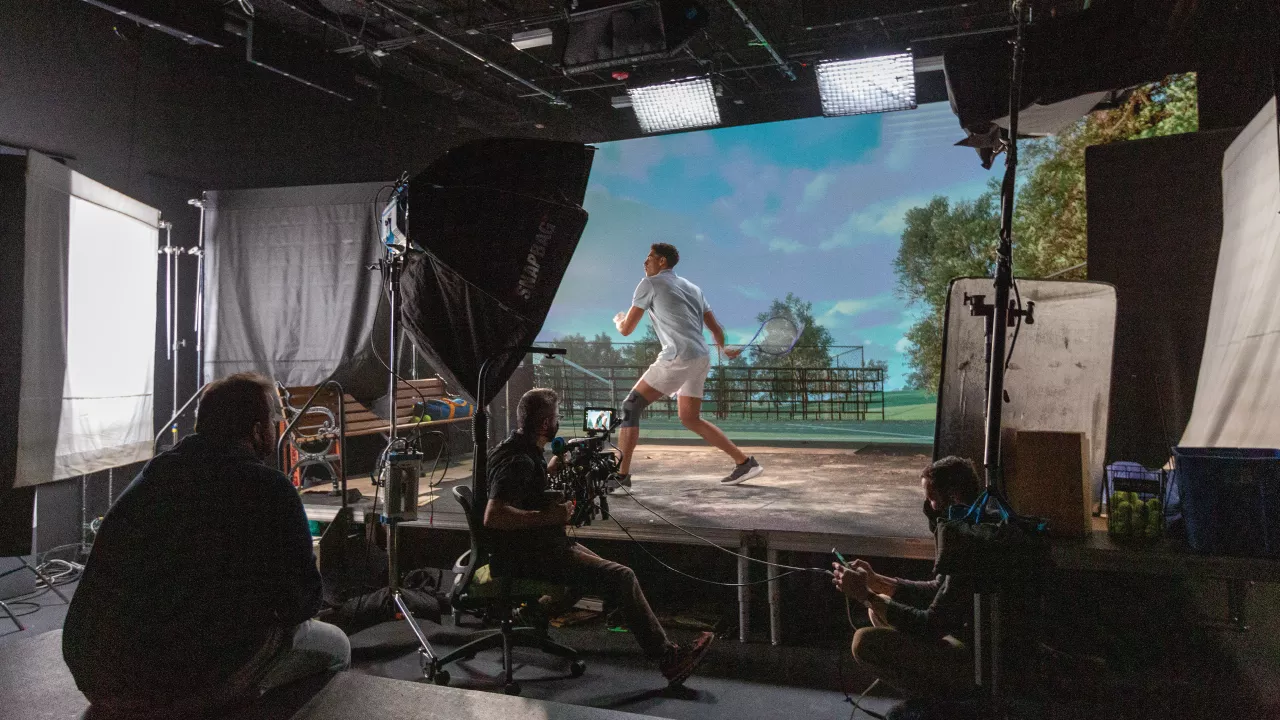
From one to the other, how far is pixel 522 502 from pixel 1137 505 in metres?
2.58

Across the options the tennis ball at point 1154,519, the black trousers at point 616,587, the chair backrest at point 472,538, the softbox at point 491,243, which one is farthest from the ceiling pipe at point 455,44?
the tennis ball at point 1154,519

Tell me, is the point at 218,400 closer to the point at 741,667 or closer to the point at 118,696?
the point at 118,696

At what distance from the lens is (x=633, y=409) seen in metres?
4.87

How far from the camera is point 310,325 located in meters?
5.75

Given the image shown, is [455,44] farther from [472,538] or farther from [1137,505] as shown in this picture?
[1137,505]

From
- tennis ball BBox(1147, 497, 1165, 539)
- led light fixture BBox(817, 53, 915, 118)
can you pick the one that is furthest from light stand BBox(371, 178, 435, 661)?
led light fixture BBox(817, 53, 915, 118)

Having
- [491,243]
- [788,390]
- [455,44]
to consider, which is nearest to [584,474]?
[491,243]

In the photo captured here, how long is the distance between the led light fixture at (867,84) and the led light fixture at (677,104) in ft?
3.48

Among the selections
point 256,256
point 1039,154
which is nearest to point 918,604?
point 256,256

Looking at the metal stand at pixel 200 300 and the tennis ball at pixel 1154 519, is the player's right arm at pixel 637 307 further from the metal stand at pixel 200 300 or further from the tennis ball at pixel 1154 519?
the metal stand at pixel 200 300

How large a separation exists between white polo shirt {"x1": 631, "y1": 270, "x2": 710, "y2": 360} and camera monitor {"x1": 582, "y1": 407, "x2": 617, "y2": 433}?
3.42 feet

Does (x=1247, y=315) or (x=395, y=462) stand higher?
(x=1247, y=315)

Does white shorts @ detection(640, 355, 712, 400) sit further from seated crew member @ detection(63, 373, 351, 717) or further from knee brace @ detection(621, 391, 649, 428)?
seated crew member @ detection(63, 373, 351, 717)

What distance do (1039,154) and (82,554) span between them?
377 inches
